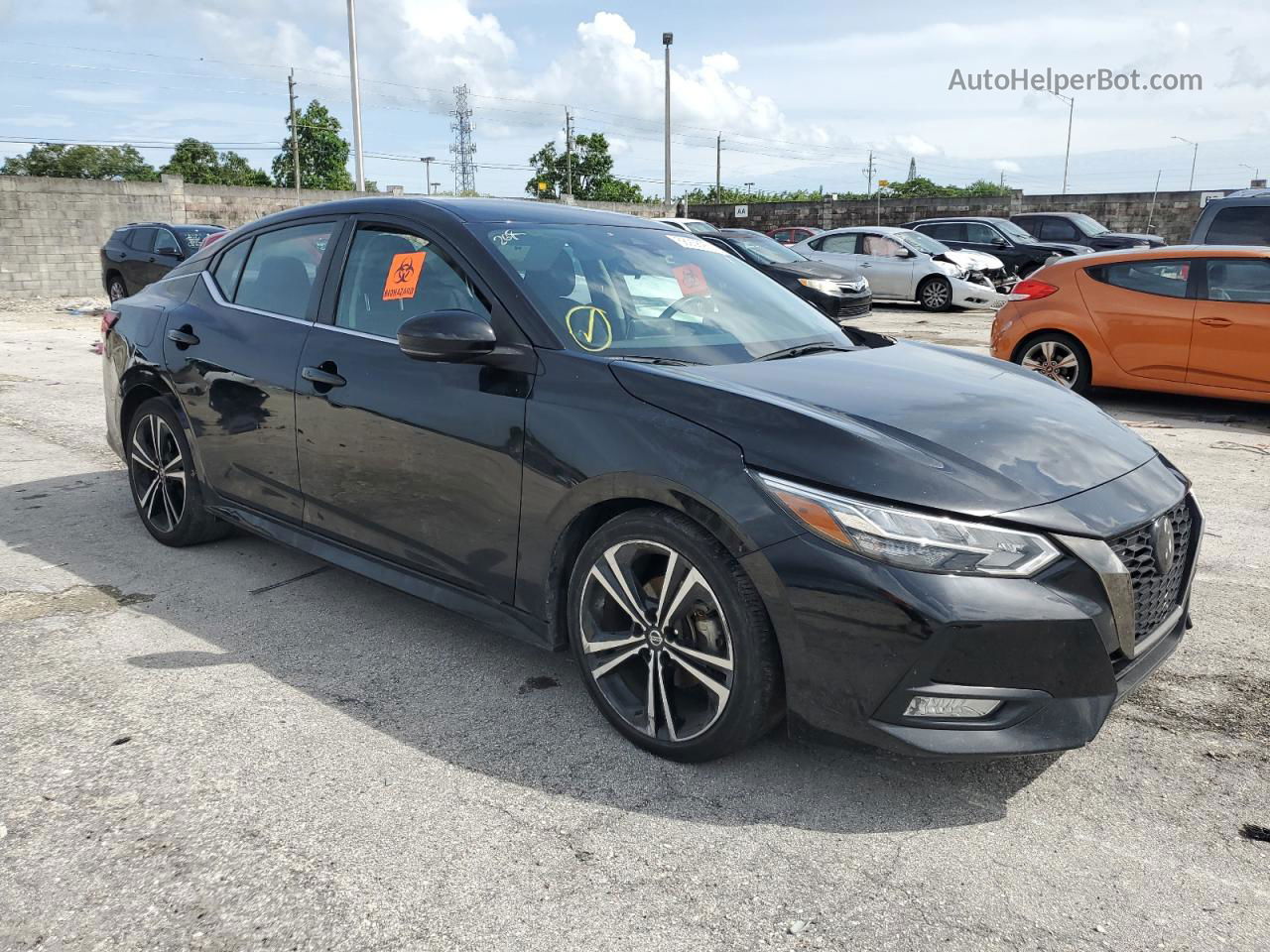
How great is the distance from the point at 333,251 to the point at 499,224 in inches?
30.3

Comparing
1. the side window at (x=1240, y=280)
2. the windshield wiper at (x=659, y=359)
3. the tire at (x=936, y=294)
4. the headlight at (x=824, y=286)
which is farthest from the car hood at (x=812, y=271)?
the windshield wiper at (x=659, y=359)

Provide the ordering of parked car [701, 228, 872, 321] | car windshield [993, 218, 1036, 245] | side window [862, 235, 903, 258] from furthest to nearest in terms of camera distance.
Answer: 1. car windshield [993, 218, 1036, 245]
2. side window [862, 235, 903, 258]
3. parked car [701, 228, 872, 321]

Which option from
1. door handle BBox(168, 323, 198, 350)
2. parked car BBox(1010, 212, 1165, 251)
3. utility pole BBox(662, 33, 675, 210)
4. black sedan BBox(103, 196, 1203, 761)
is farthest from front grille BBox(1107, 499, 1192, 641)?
utility pole BBox(662, 33, 675, 210)

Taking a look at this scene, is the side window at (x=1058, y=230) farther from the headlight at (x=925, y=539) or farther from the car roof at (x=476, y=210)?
the headlight at (x=925, y=539)

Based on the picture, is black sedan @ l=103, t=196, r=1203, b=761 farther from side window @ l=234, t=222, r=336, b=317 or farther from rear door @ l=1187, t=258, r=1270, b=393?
rear door @ l=1187, t=258, r=1270, b=393

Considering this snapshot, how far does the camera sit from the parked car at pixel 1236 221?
10.9 meters

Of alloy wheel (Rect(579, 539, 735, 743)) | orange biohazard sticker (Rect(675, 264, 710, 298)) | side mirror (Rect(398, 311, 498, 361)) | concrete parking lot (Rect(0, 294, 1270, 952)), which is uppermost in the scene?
orange biohazard sticker (Rect(675, 264, 710, 298))

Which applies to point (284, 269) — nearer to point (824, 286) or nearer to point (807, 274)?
point (824, 286)

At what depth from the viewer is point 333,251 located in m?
4.04

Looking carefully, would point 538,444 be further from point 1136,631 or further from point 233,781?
point 1136,631

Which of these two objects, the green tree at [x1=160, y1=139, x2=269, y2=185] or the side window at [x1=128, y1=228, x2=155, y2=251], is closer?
the side window at [x1=128, y1=228, x2=155, y2=251]

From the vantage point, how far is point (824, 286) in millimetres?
14930

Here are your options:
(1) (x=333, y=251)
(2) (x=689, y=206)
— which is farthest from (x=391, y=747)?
(2) (x=689, y=206)

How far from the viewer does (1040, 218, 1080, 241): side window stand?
2262 cm
